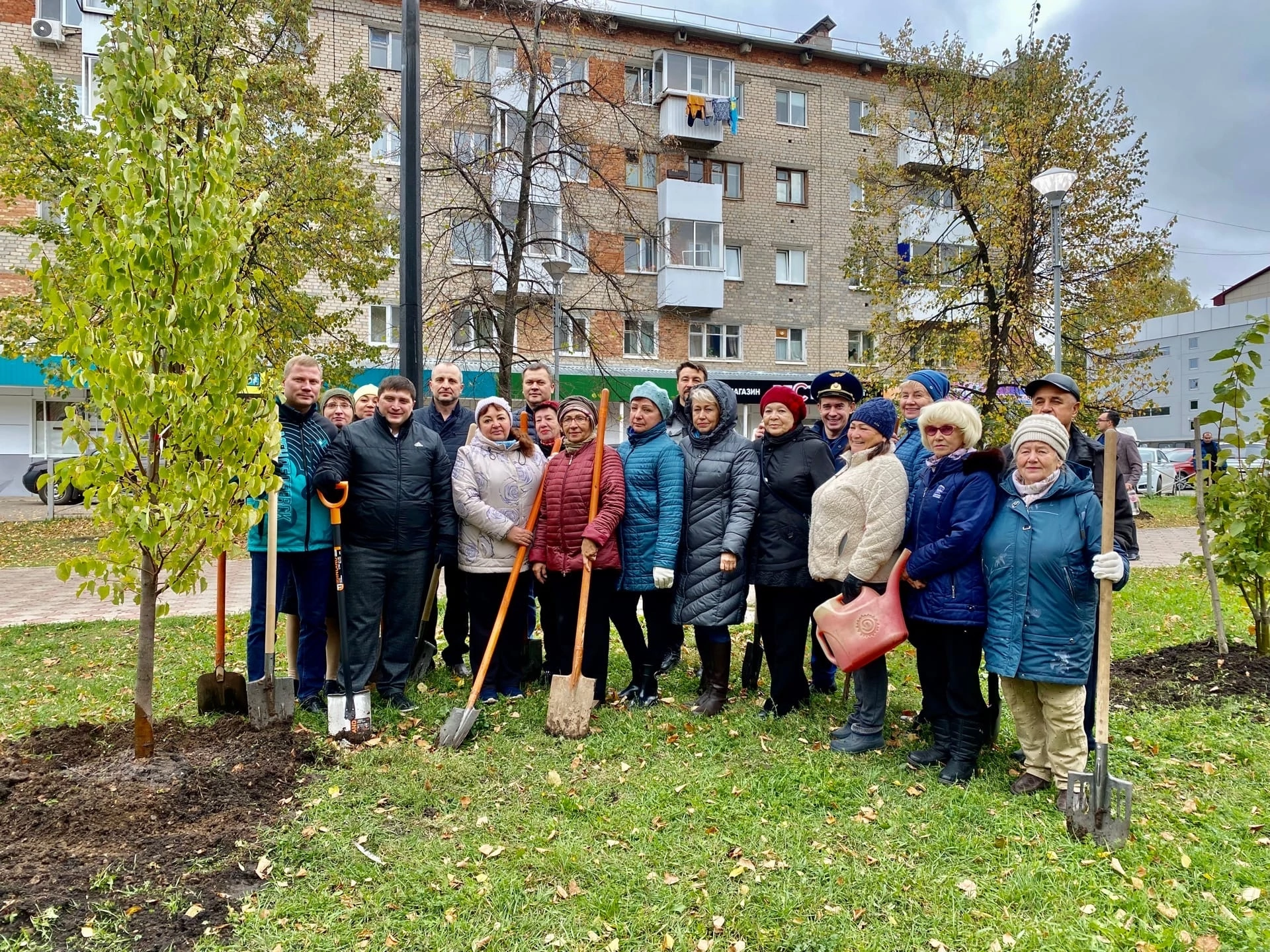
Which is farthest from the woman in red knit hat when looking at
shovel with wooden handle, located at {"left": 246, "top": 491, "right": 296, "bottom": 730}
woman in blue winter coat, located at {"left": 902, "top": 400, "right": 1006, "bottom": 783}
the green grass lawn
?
shovel with wooden handle, located at {"left": 246, "top": 491, "right": 296, "bottom": 730}

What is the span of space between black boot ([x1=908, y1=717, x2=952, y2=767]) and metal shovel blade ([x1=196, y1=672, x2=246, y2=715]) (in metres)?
4.17

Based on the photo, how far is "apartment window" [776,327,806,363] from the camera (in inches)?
1236

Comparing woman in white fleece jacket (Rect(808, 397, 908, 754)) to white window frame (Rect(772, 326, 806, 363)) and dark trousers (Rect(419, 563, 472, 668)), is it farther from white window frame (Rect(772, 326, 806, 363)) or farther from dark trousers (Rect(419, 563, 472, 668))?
white window frame (Rect(772, 326, 806, 363))

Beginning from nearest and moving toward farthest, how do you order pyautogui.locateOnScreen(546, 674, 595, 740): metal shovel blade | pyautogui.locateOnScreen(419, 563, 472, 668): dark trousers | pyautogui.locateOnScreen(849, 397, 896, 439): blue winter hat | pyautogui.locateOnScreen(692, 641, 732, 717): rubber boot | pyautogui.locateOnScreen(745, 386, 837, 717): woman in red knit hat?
pyautogui.locateOnScreen(849, 397, 896, 439): blue winter hat → pyautogui.locateOnScreen(546, 674, 595, 740): metal shovel blade → pyautogui.locateOnScreen(745, 386, 837, 717): woman in red knit hat → pyautogui.locateOnScreen(692, 641, 732, 717): rubber boot → pyautogui.locateOnScreen(419, 563, 472, 668): dark trousers

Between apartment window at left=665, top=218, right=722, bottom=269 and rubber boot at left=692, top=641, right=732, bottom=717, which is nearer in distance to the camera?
rubber boot at left=692, top=641, right=732, bottom=717

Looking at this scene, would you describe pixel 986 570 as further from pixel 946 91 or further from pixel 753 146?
pixel 753 146

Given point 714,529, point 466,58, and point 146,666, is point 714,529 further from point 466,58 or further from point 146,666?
point 466,58

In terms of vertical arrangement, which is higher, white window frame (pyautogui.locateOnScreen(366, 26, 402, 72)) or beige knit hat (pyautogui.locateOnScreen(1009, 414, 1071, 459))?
white window frame (pyautogui.locateOnScreen(366, 26, 402, 72))

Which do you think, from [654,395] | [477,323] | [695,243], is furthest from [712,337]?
[654,395]

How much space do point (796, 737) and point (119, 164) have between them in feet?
15.8

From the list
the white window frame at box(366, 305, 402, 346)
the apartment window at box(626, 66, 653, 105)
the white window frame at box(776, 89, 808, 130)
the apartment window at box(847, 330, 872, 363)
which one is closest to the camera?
the white window frame at box(366, 305, 402, 346)

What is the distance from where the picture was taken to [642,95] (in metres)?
30.0

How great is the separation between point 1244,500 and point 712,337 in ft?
80.7

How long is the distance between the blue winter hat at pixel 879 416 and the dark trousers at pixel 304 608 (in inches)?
137
